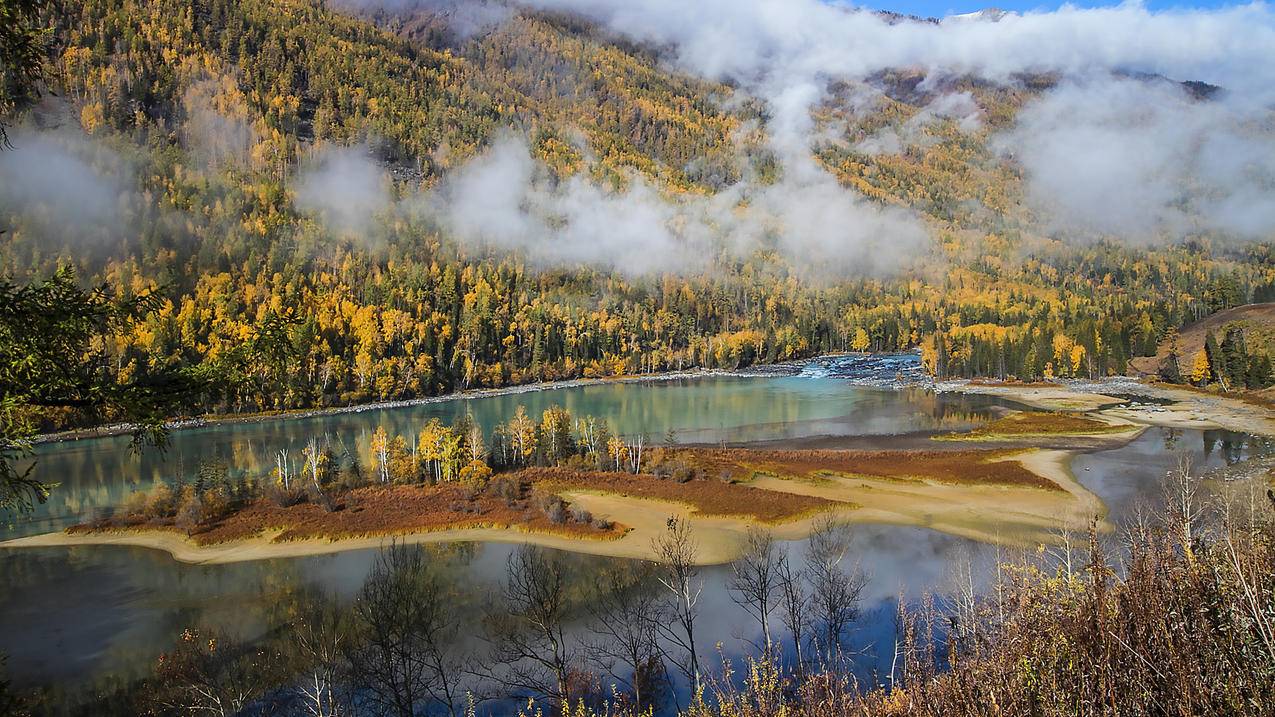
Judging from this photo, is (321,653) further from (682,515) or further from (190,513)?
(190,513)

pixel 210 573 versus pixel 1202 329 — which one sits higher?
pixel 1202 329

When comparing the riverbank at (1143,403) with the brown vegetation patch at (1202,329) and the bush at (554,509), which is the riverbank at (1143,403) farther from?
the bush at (554,509)

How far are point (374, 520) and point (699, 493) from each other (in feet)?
56.6

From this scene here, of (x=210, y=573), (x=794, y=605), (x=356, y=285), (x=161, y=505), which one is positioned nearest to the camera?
(x=794, y=605)

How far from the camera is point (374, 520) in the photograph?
33938 mm

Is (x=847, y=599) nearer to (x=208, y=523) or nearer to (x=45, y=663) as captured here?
(x=45, y=663)

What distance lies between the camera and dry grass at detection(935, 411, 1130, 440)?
56.0 meters

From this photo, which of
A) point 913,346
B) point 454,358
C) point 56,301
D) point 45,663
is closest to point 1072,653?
point 56,301

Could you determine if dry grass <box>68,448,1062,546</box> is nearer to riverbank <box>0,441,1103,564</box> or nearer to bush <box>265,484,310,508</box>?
riverbank <box>0,441,1103,564</box>

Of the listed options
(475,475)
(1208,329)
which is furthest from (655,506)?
(1208,329)

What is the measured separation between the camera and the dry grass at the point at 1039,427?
5597cm

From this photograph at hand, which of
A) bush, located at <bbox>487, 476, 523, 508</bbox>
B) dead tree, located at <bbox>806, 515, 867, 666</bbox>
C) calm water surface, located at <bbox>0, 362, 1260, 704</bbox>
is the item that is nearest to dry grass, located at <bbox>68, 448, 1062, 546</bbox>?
bush, located at <bbox>487, 476, 523, 508</bbox>

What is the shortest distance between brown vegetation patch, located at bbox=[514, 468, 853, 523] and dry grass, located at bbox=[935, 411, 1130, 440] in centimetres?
2682

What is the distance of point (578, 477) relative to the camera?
4150 cm
